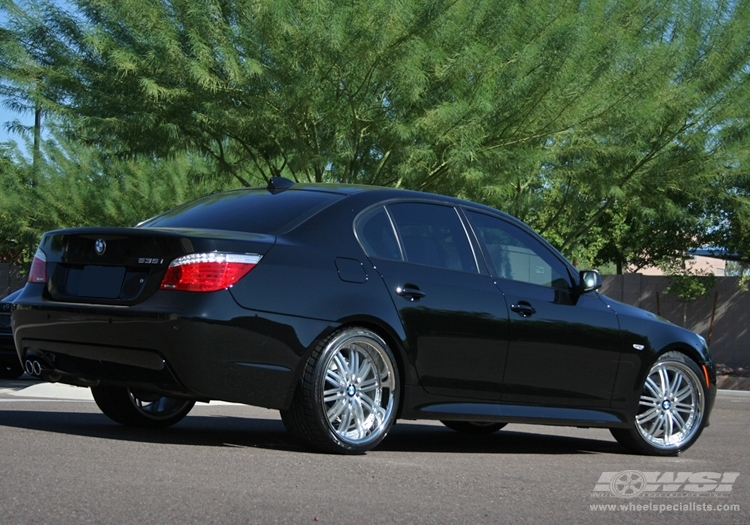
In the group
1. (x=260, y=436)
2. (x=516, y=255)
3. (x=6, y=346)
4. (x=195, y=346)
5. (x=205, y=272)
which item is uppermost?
(x=516, y=255)

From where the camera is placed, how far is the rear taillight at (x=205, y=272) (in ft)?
19.7

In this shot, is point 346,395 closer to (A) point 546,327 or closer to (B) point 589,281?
(A) point 546,327

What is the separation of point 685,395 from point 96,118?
8451mm

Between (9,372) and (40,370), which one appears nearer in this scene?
(40,370)

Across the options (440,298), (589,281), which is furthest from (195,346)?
(589,281)

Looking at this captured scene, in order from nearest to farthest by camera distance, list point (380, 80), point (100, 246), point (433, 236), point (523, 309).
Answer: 1. point (100, 246)
2. point (433, 236)
3. point (523, 309)
4. point (380, 80)

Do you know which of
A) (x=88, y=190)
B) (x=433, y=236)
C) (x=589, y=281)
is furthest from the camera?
(x=88, y=190)

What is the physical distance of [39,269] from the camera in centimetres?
679

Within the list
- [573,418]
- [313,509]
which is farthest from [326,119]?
[313,509]

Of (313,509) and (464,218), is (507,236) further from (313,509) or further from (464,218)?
(313,509)

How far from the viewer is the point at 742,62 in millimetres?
16422

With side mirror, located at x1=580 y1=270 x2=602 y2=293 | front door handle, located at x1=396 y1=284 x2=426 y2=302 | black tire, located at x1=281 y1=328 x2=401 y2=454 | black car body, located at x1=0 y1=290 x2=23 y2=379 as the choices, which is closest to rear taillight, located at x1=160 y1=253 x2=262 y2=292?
black tire, located at x1=281 y1=328 x2=401 y2=454

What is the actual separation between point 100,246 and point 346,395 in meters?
1.57

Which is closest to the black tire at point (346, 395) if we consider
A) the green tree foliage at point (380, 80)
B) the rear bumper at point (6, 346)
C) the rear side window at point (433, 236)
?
the rear side window at point (433, 236)
